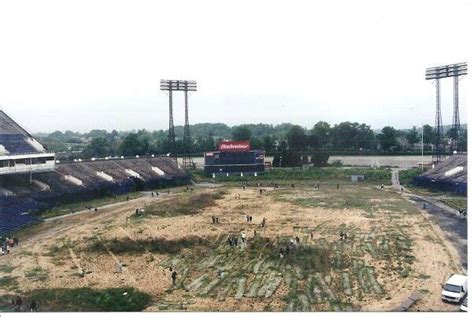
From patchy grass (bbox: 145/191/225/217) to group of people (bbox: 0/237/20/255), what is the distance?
11265 millimetres

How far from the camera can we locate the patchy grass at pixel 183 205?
36375 mm

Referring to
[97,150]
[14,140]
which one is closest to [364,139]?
[97,150]

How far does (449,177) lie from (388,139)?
3887 cm

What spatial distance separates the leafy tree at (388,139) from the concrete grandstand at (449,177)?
32.9 metres

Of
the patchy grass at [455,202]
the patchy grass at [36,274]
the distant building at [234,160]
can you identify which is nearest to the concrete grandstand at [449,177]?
the patchy grass at [455,202]

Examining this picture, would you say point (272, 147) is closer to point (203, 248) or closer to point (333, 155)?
point (333, 155)

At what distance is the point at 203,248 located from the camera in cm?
2566

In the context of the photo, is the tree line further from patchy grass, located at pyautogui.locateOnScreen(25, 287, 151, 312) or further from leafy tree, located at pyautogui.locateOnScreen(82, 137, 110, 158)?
patchy grass, located at pyautogui.locateOnScreen(25, 287, 151, 312)

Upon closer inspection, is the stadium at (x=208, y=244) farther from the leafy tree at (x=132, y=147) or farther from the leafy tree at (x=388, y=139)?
the leafy tree at (x=388, y=139)

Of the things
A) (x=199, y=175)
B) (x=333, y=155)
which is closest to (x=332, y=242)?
(x=199, y=175)

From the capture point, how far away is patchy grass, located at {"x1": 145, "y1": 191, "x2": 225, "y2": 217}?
119 feet

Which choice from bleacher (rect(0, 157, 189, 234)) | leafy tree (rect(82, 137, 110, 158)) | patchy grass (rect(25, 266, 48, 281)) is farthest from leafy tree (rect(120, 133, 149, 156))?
patchy grass (rect(25, 266, 48, 281))

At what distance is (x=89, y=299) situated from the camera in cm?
1808

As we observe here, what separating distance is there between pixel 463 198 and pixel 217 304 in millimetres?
31276
